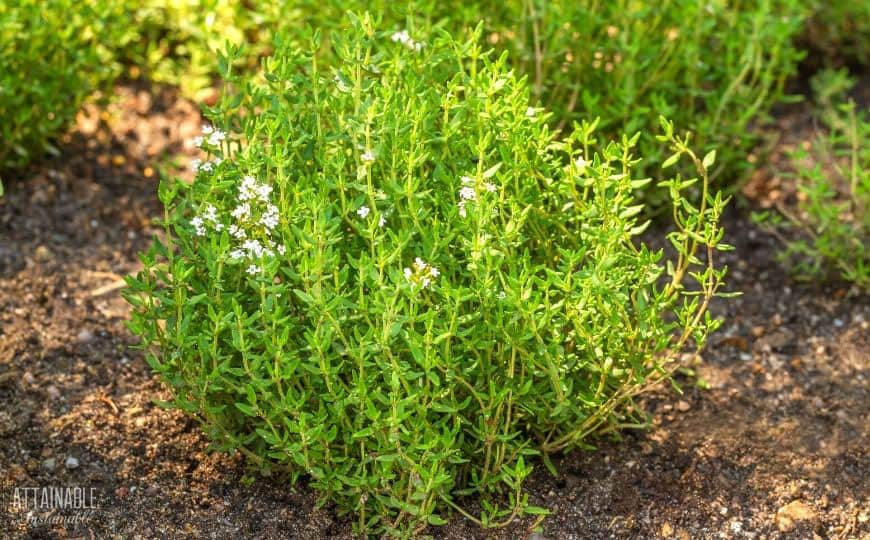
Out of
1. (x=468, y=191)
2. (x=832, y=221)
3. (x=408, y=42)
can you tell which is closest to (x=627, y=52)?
(x=832, y=221)

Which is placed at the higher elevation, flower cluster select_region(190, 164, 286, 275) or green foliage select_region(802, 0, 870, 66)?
flower cluster select_region(190, 164, 286, 275)

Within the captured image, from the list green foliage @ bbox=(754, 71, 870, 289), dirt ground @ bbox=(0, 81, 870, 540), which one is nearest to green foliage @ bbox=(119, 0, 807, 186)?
green foliage @ bbox=(754, 71, 870, 289)

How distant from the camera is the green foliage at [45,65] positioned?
4.03 m

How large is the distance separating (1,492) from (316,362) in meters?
1.00

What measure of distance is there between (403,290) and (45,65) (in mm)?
2264

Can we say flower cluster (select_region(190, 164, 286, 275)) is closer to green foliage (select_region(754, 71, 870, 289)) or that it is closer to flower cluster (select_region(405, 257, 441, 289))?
flower cluster (select_region(405, 257, 441, 289))

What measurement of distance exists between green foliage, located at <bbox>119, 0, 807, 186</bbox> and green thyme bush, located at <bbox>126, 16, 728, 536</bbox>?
3.24 ft

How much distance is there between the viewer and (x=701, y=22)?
13.7ft

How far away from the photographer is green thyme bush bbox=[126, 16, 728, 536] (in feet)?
8.80

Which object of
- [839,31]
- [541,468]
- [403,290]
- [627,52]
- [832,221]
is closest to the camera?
[403,290]

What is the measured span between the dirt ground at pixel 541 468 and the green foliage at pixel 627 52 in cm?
61

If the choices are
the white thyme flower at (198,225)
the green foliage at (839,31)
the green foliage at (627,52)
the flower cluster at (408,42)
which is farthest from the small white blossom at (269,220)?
the green foliage at (839,31)

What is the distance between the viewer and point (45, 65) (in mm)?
4184

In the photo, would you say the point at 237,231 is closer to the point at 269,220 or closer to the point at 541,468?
the point at 269,220
